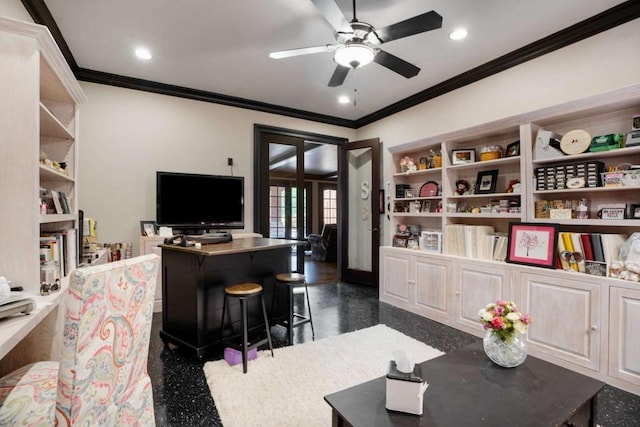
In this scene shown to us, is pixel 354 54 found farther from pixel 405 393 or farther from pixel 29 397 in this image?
pixel 29 397

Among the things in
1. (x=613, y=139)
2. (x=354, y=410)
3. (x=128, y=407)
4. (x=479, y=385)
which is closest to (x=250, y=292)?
(x=128, y=407)

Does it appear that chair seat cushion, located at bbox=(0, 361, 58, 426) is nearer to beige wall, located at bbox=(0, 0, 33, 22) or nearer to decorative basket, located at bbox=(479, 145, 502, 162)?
beige wall, located at bbox=(0, 0, 33, 22)

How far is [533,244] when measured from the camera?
8.91ft

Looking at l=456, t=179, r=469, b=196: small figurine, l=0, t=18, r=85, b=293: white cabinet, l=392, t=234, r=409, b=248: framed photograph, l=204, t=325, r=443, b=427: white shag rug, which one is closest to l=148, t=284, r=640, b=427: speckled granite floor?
l=204, t=325, r=443, b=427: white shag rug

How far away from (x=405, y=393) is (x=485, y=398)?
394 mm

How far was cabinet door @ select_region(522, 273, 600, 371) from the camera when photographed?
2.28 meters

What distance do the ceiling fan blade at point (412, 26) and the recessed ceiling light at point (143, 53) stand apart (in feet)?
8.03

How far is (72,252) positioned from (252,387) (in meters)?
1.73

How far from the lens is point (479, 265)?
3053 mm

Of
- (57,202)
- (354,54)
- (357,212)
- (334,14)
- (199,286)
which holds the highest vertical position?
(334,14)

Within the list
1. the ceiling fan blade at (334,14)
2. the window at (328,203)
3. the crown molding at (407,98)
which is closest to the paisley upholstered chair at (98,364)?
the ceiling fan blade at (334,14)

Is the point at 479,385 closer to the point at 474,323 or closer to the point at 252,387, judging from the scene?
the point at 252,387

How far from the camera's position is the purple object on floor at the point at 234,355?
243 cm

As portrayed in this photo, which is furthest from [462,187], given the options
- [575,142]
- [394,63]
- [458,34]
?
[394,63]
